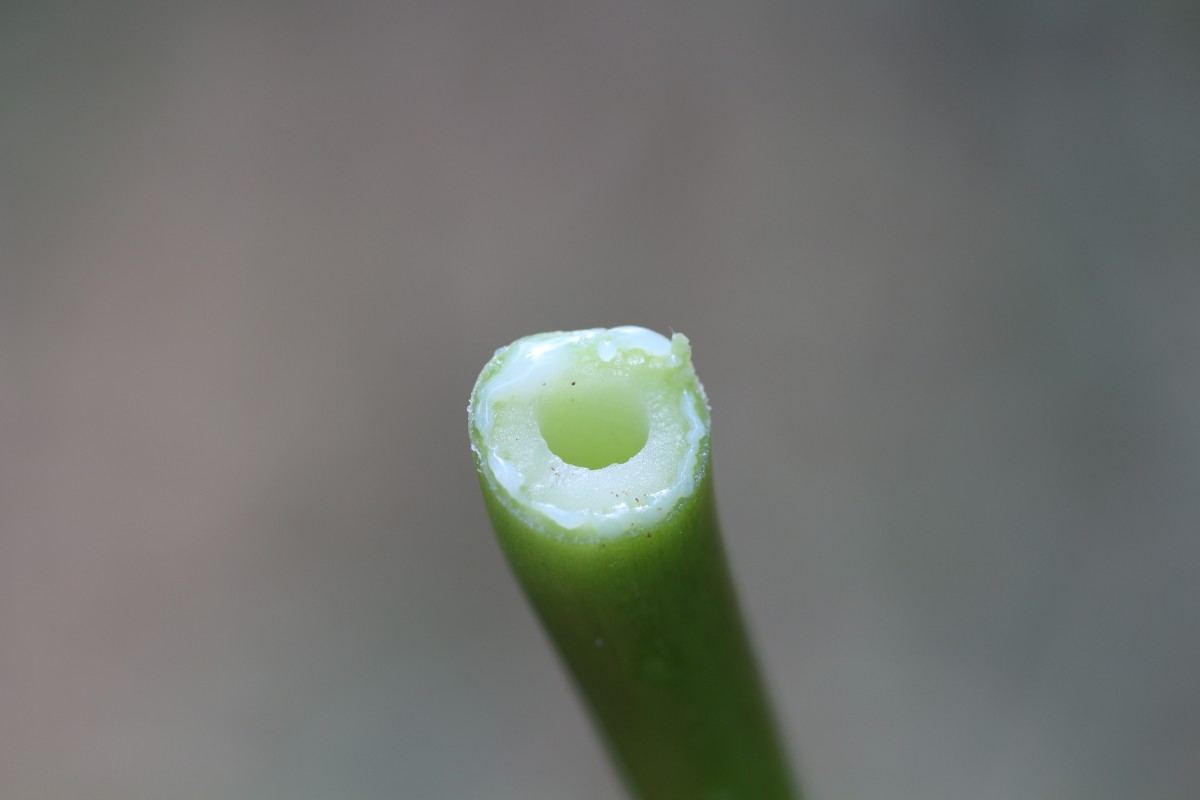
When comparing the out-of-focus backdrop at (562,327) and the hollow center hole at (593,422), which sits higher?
the out-of-focus backdrop at (562,327)

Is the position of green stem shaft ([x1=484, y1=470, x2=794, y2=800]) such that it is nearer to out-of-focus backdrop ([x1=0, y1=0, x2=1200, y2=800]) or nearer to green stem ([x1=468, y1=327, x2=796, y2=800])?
green stem ([x1=468, y1=327, x2=796, y2=800])

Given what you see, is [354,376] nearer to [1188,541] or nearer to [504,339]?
[504,339]

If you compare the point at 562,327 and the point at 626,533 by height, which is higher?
the point at 562,327

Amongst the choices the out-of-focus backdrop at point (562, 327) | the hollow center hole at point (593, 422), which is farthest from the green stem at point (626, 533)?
the out-of-focus backdrop at point (562, 327)

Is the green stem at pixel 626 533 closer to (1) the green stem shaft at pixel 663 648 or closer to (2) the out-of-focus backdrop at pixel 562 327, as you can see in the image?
(1) the green stem shaft at pixel 663 648

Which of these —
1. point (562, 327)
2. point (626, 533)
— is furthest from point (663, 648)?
point (562, 327)

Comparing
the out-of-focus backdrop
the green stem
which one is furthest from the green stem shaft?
the out-of-focus backdrop

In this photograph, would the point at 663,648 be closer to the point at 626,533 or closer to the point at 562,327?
the point at 626,533

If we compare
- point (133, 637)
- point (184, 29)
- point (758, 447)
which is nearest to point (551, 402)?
point (758, 447)
